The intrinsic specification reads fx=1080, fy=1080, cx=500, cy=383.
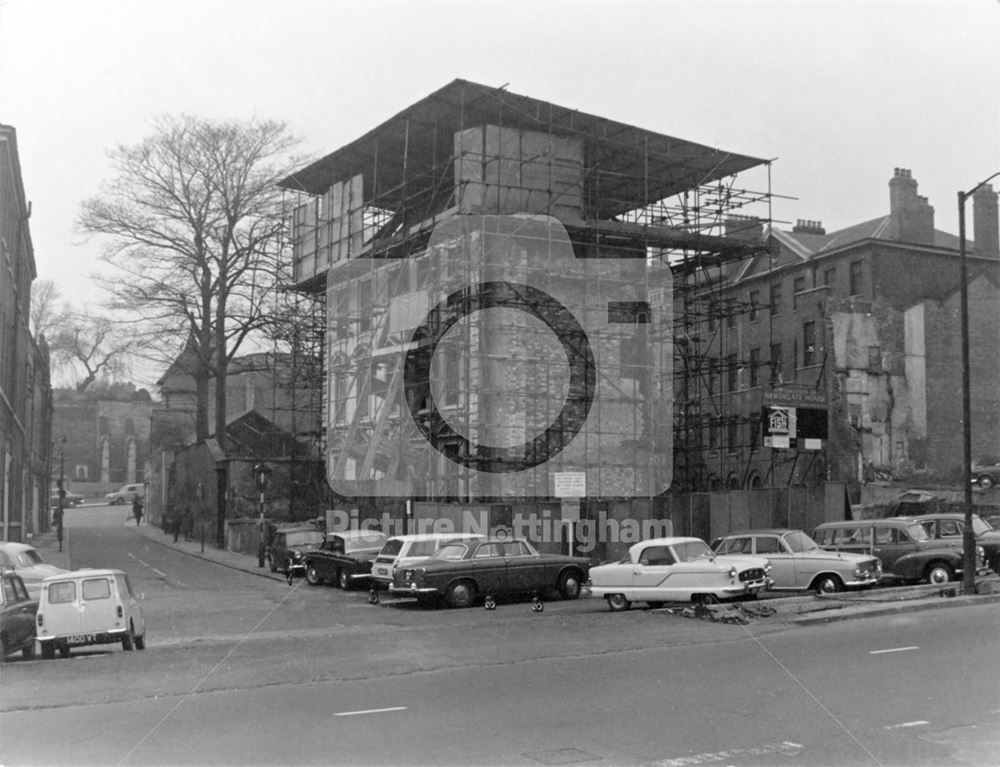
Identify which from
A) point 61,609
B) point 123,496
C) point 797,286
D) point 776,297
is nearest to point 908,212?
point 797,286

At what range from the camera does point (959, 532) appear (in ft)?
81.1

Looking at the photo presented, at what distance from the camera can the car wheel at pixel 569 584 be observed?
76.3 ft

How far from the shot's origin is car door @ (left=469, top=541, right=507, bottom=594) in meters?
22.5

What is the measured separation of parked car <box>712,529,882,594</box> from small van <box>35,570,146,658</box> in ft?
40.7

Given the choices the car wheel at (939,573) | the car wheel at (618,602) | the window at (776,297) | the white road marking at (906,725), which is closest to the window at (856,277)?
the window at (776,297)

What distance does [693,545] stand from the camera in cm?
Result: 2086

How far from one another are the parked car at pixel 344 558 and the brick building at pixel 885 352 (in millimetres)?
18524

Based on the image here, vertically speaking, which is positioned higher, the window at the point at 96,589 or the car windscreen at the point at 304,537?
the window at the point at 96,589

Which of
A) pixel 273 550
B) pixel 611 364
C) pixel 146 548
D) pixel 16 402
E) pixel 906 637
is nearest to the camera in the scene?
pixel 906 637

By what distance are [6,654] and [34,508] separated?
40.3 m

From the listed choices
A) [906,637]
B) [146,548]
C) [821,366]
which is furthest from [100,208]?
[906,637]

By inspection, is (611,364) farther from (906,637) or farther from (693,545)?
(906,637)

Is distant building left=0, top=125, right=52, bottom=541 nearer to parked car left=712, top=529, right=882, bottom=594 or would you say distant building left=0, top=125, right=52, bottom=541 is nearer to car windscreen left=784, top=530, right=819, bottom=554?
parked car left=712, top=529, right=882, bottom=594

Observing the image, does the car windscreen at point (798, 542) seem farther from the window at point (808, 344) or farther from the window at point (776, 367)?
the window at point (808, 344)
